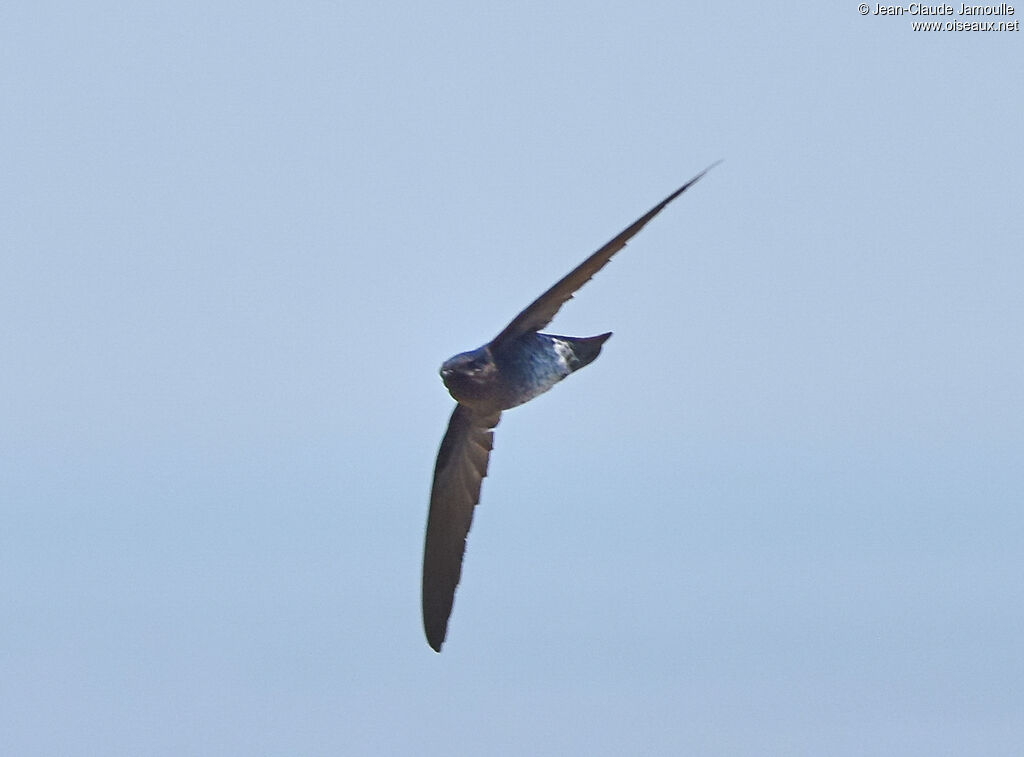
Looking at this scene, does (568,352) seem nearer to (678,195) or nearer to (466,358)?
(466,358)

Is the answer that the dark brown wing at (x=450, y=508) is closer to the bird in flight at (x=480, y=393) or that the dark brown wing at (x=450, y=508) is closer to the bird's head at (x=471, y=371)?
the bird in flight at (x=480, y=393)

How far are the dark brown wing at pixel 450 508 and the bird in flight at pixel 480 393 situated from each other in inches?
0.4

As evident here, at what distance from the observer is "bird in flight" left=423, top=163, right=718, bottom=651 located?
14016 mm

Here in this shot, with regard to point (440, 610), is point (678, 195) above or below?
above

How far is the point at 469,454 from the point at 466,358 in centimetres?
202

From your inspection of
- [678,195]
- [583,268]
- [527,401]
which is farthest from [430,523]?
[678,195]

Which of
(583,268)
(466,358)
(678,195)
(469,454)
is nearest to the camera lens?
(678,195)

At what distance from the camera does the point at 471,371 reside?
567 inches

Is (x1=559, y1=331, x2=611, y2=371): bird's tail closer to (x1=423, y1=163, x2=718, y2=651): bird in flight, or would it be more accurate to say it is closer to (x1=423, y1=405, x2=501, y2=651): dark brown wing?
(x1=423, y1=163, x2=718, y2=651): bird in flight

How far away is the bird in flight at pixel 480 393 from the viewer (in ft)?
46.0

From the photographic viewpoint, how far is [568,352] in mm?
14766

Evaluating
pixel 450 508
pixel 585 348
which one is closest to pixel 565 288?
pixel 585 348

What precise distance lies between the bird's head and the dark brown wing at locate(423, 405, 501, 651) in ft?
4.49

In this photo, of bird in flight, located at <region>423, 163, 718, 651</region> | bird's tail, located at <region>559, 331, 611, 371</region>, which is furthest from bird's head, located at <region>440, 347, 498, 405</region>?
bird's tail, located at <region>559, 331, 611, 371</region>
